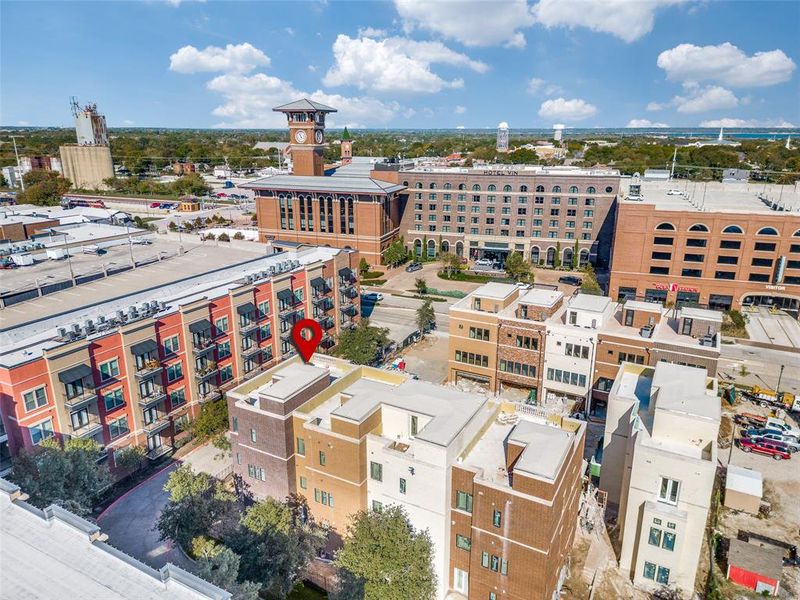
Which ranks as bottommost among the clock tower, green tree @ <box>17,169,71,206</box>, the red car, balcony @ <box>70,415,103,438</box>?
the red car

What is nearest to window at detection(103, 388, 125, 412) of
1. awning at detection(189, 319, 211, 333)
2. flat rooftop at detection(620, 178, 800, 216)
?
awning at detection(189, 319, 211, 333)

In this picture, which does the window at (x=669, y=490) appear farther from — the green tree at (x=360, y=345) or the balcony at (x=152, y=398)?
the balcony at (x=152, y=398)

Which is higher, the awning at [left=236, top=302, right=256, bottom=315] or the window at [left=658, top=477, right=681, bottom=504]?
the awning at [left=236, top=302, right=256, bottom=315]

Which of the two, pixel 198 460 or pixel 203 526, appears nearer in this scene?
pixel 203 526

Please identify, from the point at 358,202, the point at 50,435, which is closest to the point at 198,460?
the point at 50,435

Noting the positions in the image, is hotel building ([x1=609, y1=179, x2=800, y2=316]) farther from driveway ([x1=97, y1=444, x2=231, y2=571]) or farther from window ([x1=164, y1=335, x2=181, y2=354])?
driveway ([x1=97, y1=444, x2=231, y2=571])

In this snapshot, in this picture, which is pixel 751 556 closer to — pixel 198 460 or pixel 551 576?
pixel 551 576
